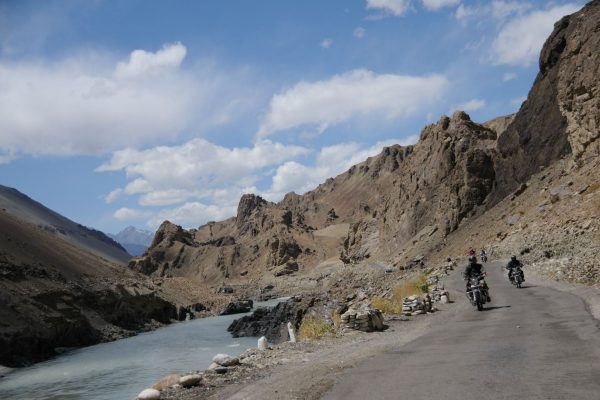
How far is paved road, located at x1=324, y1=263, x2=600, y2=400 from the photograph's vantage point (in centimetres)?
736

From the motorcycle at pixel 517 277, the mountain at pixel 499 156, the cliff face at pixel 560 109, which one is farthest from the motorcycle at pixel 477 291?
the cliff face at pixel 560 109

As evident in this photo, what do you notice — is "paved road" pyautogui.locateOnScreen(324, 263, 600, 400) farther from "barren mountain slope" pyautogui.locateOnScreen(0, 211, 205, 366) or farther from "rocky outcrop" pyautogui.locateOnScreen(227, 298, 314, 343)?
"barren mountain slope" pyautogui.locateOnScreen(0, 211, 205, 366)

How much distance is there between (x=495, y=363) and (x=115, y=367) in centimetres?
3482

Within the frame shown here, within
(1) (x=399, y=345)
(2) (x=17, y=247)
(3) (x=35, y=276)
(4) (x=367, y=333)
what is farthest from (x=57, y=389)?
(2) (x=17, y=247)

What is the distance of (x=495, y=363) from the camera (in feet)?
30.4

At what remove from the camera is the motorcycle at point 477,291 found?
65.0 feet

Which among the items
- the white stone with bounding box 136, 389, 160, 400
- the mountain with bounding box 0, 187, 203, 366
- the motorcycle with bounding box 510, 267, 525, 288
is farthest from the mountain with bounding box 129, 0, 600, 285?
the mountain with bounding box 0, 187, 203, 366

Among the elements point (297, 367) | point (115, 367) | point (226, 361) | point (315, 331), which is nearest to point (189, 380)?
point (226, 361)

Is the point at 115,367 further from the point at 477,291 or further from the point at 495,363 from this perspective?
the point at 495,363

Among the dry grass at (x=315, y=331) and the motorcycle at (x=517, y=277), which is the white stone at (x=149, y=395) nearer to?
the dry grass at (x=315, y=331)

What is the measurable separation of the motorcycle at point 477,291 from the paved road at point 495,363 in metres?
3.61

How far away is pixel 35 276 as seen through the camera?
61000mm

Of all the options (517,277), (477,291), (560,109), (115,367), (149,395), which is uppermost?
(560,109)

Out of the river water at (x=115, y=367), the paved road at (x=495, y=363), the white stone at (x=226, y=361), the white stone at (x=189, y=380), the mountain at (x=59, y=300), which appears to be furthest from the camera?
Result: the mountain at (x=59, y=300)
